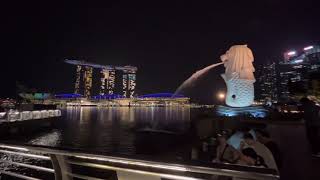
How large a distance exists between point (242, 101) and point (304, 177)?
22010 mm

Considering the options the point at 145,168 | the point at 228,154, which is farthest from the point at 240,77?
the point at 145,168

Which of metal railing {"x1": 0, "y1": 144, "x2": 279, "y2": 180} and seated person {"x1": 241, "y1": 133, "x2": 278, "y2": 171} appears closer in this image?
metal railing {"x1": 0, "y1": 144, "x2": 279, "y2": 180}

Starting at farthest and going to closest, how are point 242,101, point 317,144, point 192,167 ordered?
point 242,101, point 317,144, point 192,167

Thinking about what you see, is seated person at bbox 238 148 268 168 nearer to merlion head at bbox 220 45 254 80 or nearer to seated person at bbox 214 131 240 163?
seated person at bbox 214 131 240 163

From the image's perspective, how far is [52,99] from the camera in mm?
195125

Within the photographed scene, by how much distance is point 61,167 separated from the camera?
12.8ft

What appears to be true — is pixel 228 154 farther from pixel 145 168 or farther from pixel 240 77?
pixel 240 77

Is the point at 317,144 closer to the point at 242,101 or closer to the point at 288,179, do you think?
the point at 288,179

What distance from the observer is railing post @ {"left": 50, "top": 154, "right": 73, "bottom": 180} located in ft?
12.7

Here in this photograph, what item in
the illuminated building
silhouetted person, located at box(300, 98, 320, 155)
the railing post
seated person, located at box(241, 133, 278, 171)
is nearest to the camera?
the railing post

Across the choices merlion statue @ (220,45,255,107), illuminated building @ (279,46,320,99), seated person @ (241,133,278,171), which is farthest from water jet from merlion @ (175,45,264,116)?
illuminated building @ (279,46,320,99)

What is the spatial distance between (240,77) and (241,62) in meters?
1.41

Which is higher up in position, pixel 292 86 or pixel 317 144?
pixel 292 86

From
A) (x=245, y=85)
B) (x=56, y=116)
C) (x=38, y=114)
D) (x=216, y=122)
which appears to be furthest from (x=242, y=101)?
(x=56, y=116)
